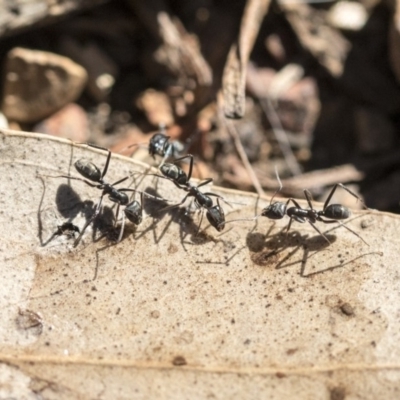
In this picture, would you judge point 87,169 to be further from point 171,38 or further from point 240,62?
point 171,38

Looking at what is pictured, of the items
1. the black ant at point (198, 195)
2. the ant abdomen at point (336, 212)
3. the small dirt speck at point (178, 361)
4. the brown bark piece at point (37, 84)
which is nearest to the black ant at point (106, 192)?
the black ant at point (198, 195)

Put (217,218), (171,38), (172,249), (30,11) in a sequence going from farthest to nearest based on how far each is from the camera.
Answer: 1. (171,38)
2. (30,11)
3. (217,218)
4. (172,249)

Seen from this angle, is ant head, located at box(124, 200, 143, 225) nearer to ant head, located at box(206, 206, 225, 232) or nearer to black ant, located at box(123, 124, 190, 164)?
ant head, located at box(206, 206, 225, 232)

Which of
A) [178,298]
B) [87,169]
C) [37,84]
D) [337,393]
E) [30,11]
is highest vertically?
[30,11]

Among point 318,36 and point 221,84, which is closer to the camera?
point 221,84

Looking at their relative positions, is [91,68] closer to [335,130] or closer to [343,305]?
[335,130]

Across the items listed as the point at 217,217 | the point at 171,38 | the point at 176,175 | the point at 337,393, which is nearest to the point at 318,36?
the point at 171,38

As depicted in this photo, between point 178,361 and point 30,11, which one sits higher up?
point 30,11
